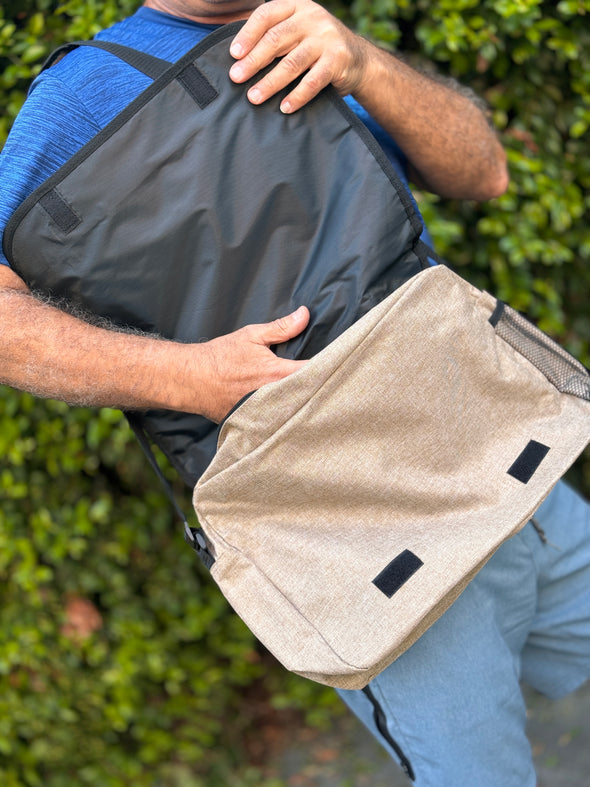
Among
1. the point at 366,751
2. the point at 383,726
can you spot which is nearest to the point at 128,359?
the point at 383,726

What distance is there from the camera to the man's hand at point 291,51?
3.91 ft

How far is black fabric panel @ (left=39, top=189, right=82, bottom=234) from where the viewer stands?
1132 mm

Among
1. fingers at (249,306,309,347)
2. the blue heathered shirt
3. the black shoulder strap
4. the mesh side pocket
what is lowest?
fingers at (249,306,309,347)

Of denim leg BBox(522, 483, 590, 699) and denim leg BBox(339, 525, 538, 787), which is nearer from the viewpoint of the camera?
denim leg BBox(339, 525, 538, 787)

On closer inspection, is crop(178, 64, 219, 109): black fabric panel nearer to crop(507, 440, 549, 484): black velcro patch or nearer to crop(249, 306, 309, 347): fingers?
crop(249, 306, 309, 347): fingers

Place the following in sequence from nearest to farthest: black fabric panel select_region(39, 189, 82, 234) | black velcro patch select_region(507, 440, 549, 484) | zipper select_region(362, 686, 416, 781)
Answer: black fabric panel select_region(39, 189, 82, 234), black velcro patch select_region(507, 440, 549, 484), zipper select_region(362, 686, 416, 781)

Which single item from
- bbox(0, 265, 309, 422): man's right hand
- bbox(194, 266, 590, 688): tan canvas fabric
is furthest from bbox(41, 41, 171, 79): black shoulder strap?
bbox(194, 266, 590, 688): tan canvas fabric

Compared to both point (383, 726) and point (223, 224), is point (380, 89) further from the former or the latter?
point (383, 726)

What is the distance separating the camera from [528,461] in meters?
1.28

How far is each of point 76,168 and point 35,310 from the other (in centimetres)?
24

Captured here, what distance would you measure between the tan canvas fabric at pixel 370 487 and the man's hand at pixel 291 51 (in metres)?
0.38

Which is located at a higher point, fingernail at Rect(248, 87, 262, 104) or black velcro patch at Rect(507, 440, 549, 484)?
fingernail at Rect(248, 87, 262, 104)

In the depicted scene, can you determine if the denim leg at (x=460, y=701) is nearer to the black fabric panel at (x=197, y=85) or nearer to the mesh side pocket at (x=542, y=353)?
the mesh side pocket at (x=542, y=353)

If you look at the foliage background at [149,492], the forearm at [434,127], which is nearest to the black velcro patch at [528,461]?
the forearm at [434,127]
